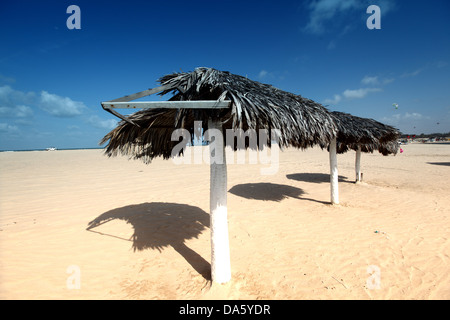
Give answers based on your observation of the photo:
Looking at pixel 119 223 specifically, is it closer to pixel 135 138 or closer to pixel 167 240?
pixel 167 240

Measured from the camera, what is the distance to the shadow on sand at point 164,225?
3848 millimetres

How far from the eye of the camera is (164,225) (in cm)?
491

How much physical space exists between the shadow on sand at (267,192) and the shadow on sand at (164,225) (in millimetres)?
2418

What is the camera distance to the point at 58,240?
4125mm

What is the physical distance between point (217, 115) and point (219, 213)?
137cm

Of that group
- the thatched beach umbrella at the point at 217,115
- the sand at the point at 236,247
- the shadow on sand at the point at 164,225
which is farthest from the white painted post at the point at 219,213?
the shadow on sand at the point at 164,225

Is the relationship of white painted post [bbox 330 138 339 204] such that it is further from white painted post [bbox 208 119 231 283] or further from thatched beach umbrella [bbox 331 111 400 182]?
white painted post [bbox 208 119 231 283]

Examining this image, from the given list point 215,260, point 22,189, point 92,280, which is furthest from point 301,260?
point 22,189

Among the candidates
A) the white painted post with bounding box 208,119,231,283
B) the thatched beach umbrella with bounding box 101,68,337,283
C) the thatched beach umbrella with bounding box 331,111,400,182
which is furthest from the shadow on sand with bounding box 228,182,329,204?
the white painted post with bounding box 208,119,231,283

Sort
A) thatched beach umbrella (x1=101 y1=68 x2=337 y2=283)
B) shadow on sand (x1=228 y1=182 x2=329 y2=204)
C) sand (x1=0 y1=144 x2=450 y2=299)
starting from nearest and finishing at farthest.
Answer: thatched beach umbrella (x1=101 y1=68 x2=337 y2=283) → sand (x1=0 y1=144 x2=450 y2=299) → shadow on sand (x1=228 y1=182 x2=329 y2=204)

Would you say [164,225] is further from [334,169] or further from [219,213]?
[334,169]

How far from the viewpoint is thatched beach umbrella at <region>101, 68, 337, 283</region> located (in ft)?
7.58

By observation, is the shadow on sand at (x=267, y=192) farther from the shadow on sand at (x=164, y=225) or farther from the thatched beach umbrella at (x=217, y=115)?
the thatched beach umbrella at (x=217, y=115)

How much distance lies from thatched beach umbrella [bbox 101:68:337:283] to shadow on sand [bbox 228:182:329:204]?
4269 mm
